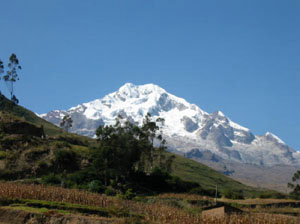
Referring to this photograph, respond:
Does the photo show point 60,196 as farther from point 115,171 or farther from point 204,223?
point 115,171

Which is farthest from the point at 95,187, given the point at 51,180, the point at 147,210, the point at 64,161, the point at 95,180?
the point at 147,210

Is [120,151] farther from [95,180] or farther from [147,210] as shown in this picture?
[147,210]

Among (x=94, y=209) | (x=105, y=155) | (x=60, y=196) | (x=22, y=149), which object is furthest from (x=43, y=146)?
(x=94, y=209)

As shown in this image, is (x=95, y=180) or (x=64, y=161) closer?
(x=95, y=180)

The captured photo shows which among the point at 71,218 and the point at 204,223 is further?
the point at 204,223

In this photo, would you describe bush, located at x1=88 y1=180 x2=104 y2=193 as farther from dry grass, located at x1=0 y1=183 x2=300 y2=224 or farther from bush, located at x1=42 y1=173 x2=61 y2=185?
dry grass, located at x1=0 y1=183 x2=300 y2=224

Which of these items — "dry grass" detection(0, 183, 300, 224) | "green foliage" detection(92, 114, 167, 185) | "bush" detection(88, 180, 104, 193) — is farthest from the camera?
"green foliage" detection(92, 114, 167, 185)

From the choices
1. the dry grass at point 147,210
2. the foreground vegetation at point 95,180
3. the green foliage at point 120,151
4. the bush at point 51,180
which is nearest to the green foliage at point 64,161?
the foreground vegetation at point 95,180

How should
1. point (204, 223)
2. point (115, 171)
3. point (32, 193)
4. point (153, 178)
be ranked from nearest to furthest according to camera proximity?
point (204, 223), point (32, 193), point (115, 171), point (153, 178)

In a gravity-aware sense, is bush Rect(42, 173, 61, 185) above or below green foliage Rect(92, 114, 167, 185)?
below

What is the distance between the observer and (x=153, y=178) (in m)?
93.2

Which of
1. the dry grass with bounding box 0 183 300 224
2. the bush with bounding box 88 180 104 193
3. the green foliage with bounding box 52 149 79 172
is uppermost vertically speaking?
the green foliage with bounding box 52 149 79 172

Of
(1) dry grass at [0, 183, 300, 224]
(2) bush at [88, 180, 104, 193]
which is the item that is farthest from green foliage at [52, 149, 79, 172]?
(1) dry grass at [0, 183, 300, 224]

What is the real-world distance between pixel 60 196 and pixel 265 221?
2348 cm
